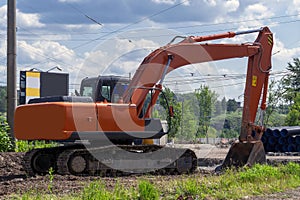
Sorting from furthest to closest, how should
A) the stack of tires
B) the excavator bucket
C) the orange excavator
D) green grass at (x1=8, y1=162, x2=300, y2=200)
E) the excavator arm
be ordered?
the stack of tires → the excavator bucket → the excavator arm → the orange excavator → green grass at (x1=8, y1=162, x2=300, y2=200)

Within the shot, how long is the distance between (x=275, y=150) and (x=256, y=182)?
1634 centimetres

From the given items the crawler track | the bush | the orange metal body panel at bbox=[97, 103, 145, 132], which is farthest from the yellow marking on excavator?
the orange metal body panel at bbox=[97, 103, 145, 132]

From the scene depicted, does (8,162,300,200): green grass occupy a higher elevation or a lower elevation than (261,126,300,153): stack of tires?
higher

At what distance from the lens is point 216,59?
16797mm

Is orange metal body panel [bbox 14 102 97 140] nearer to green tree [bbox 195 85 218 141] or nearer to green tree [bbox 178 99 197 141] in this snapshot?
green tree [bbox 195 85 218 141]

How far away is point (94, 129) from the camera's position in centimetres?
1373

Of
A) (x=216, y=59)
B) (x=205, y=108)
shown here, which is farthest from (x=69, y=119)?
(x=205, y=108)

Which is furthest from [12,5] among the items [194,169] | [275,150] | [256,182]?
[275,150]

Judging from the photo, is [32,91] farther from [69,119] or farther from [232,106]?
[232,106]

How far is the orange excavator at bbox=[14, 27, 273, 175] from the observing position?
13.5m

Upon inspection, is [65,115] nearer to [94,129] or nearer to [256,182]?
[94,129]

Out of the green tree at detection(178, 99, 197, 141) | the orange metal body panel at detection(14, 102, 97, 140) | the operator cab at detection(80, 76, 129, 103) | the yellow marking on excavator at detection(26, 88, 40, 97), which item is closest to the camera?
the orange metal body panel at detection(14, 102, 97, 140)

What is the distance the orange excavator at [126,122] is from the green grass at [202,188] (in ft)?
7.85

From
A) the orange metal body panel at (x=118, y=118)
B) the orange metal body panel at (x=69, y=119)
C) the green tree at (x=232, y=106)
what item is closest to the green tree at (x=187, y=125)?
the orange metal body panel at (x=118, y=118)
